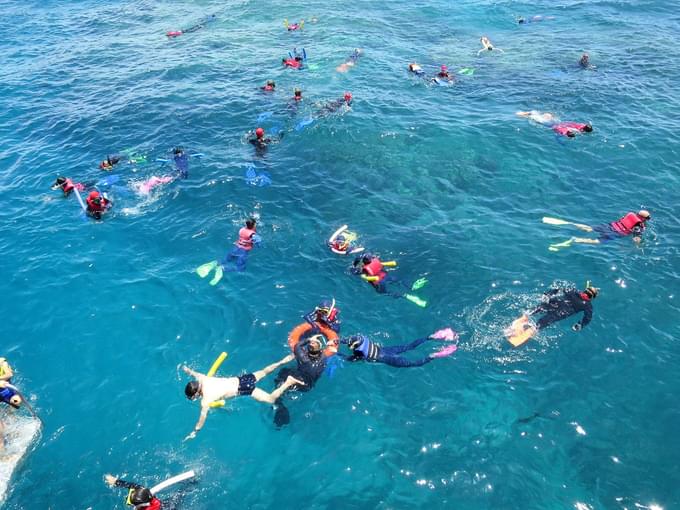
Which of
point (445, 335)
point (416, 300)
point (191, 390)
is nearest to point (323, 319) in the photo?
point (416, 300)

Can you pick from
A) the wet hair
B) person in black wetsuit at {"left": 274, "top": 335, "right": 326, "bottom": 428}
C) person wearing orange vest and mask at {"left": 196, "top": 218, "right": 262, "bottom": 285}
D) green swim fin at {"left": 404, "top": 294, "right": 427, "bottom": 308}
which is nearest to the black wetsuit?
green swim fin at {"left": 404, "top": 294, "right": 427, "bottom": 308}

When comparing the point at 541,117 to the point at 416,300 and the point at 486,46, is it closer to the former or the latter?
the point at 486,46

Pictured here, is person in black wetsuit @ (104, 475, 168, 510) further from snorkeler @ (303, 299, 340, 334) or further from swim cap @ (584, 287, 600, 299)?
swim cap @ (584, 287, 600, 299)

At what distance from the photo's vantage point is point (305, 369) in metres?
14.5

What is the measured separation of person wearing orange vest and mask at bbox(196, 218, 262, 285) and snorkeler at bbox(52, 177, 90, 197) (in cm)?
968

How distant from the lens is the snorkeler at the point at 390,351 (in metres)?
15.1

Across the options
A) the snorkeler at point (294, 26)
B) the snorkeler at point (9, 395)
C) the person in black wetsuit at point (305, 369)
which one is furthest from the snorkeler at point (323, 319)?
the snorkeler at point (294, 26)

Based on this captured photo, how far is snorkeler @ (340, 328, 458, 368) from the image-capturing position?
15055 mm

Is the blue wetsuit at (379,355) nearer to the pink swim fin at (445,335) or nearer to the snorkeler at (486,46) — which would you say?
the pink swim fin at (445,335)

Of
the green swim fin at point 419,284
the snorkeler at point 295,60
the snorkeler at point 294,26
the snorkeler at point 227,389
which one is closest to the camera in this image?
the snorkeler at point 227,389

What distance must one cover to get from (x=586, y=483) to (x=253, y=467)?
922cm

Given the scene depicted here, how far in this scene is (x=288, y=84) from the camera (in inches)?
1336

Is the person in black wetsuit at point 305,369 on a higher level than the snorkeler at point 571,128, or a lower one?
lower

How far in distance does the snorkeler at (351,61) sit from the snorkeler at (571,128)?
55.1 feet
